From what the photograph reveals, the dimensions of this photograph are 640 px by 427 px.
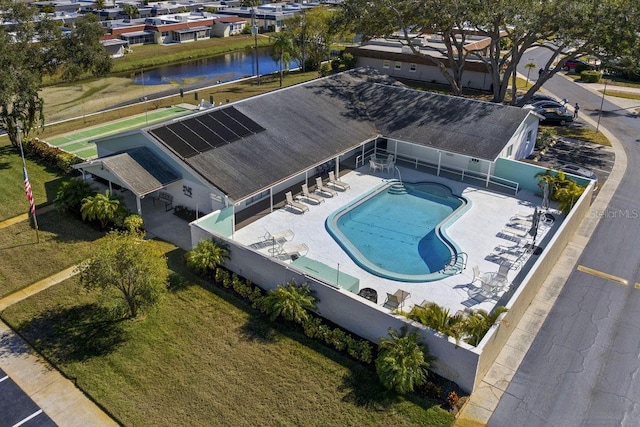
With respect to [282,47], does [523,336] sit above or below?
below

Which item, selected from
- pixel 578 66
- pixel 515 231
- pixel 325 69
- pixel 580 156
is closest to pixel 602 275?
pixel 515 231

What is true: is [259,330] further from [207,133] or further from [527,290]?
[207,133]

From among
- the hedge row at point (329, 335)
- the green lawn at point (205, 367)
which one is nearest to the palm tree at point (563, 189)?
the hedge row at point (329, 335)

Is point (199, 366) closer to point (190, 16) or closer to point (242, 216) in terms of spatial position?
point (242, 216)

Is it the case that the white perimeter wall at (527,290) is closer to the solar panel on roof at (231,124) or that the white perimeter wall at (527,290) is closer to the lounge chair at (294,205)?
the lounge chair at (294,205)

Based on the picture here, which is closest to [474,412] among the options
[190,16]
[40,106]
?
[40,106]

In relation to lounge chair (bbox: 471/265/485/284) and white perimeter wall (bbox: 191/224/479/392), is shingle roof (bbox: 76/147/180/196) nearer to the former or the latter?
white perimeter wall (bbox: 191/224/479/392)
